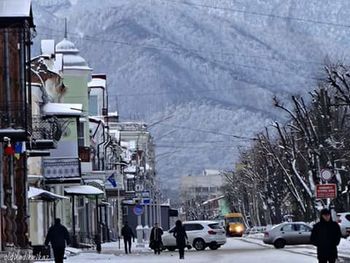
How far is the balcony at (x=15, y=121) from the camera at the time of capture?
115ft

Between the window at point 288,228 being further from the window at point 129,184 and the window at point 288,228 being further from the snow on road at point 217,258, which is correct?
the window at point 129,184

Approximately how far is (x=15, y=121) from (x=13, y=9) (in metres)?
3.87

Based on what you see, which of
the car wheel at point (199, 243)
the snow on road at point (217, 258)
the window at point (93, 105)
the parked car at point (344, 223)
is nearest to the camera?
the snow on road at point (217, 258)

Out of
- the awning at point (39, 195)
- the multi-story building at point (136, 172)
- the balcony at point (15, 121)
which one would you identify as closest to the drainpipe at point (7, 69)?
the balcony at point (15, 121)

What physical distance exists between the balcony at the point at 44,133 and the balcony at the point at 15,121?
5369mm

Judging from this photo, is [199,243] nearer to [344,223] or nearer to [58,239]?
[344,223]

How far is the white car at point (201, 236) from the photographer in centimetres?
6034

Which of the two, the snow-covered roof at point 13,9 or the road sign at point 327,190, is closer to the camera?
the snow-covered roof at point 13,9

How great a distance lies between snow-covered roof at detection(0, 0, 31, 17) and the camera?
3559cm

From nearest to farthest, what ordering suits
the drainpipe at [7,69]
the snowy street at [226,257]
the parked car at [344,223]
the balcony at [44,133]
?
the drainpipe at [7,69], the snowy street at [226,257], the balcony at [44,133], the parked car at [344,223]

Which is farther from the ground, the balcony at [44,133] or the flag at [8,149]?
the balcony at [44,133]

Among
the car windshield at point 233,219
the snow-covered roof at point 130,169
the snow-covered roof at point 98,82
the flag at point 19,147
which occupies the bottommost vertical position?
the flag at point 19,147

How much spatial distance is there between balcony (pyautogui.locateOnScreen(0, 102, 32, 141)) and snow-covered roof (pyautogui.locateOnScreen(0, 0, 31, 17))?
121 inches

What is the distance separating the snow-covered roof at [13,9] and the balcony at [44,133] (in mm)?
7025
